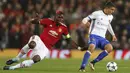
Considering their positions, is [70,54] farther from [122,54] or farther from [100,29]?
[100,29]

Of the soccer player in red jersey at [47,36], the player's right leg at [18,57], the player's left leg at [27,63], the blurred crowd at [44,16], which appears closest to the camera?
the player's left leg at [27,63]

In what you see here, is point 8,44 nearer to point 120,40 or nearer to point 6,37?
point 6,37

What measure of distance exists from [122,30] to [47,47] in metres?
11.3

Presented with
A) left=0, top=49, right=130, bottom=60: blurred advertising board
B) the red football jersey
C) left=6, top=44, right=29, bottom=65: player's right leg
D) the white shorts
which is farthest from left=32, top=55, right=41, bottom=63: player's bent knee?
left=0, top=49, right=130, bottom=60: blurred advertising board

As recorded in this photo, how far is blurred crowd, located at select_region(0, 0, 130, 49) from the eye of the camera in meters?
24.8

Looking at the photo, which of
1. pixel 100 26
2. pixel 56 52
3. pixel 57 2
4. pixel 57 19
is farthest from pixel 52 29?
pixel 57 2

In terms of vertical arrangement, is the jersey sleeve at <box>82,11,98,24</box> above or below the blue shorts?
above

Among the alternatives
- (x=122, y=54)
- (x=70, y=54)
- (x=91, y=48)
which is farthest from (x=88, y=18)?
(x=122, y=54)

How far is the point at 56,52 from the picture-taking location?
81.6 feet

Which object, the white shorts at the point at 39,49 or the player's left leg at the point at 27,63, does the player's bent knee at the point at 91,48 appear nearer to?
the white shorts at the point at 39,49

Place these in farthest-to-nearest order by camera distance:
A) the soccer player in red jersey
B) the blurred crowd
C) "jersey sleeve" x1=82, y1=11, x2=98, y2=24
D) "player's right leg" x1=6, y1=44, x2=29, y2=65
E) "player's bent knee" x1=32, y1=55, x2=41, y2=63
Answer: the blurred crowd
"player's right leg" x1=6, y1=44, x2=29, y2=65
the soccer player in red jersey
"jersey sleeve" x1=82, y1=11, x2=98, y2=24
"player's bent knee" x1=32, y1=55, x2=41, y2=63

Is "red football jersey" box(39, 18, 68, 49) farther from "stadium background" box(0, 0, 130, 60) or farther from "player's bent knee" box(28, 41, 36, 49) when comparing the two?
"stadium background" box(0, 0, 130, 60)

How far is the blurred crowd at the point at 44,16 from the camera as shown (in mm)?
24750

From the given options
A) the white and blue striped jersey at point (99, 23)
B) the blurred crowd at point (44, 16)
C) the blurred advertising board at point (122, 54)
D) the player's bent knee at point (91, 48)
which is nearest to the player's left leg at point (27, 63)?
the player's bent knee at point (91, 48)
